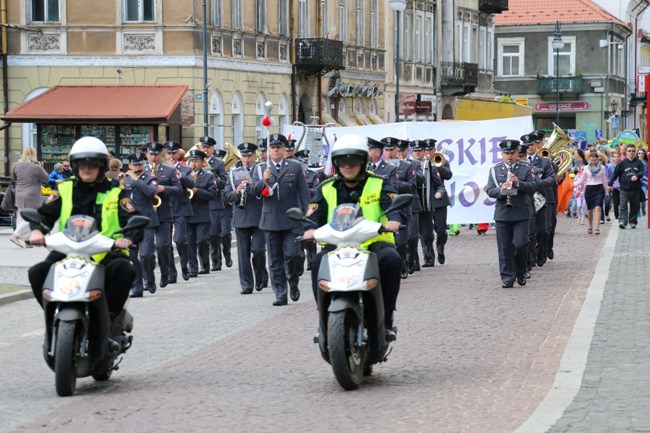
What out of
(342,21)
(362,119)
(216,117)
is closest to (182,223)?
Result: (216,117)

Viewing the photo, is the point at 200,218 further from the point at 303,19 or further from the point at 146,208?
the point at 303,19

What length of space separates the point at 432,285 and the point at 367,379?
848 cm

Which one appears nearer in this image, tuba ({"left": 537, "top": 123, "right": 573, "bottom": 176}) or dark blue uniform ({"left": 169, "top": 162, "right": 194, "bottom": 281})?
dark blue uniform ({"left": 169, "top": 162, "right": 194, "bottom": 281})

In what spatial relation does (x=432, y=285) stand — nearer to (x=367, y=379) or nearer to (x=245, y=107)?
(x=367, y=379)

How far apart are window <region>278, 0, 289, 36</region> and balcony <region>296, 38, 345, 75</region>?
79 cm

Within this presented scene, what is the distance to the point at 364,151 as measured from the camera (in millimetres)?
10891

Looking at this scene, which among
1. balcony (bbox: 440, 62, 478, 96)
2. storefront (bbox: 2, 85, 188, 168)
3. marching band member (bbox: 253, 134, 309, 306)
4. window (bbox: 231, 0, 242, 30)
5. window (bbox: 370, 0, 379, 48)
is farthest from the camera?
balcony (bbox: 440, 62, 478, 96)

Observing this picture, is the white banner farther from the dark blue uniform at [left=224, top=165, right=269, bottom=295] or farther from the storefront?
the dark blue uniform at [left=224, top=165, right=269, bottom=295]

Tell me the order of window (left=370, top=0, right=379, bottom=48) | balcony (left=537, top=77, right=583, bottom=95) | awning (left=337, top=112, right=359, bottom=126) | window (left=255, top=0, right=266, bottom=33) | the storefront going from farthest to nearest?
balcony (left=537, top=77, right=583, bottom=95) → window (left=370, top=0, right=379, bottom=48) → awning (left=337, top=112, right=359, bottom=126) → window (left=255, top=0, right=266, bottom=33) → the storefront

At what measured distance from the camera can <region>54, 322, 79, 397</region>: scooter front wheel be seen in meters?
9.95

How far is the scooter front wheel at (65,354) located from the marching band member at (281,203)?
6.81m

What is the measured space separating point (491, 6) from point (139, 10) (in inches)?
1433

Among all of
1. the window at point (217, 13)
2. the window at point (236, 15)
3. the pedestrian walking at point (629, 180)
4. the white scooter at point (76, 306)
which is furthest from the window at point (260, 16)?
the white scooter at point (76, 306)

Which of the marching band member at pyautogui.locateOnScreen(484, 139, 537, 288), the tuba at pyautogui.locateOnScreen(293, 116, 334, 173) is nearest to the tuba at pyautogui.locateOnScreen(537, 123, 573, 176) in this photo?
the tuba at pyautogui.locateOnScreen(293, 116, 334, 173)
